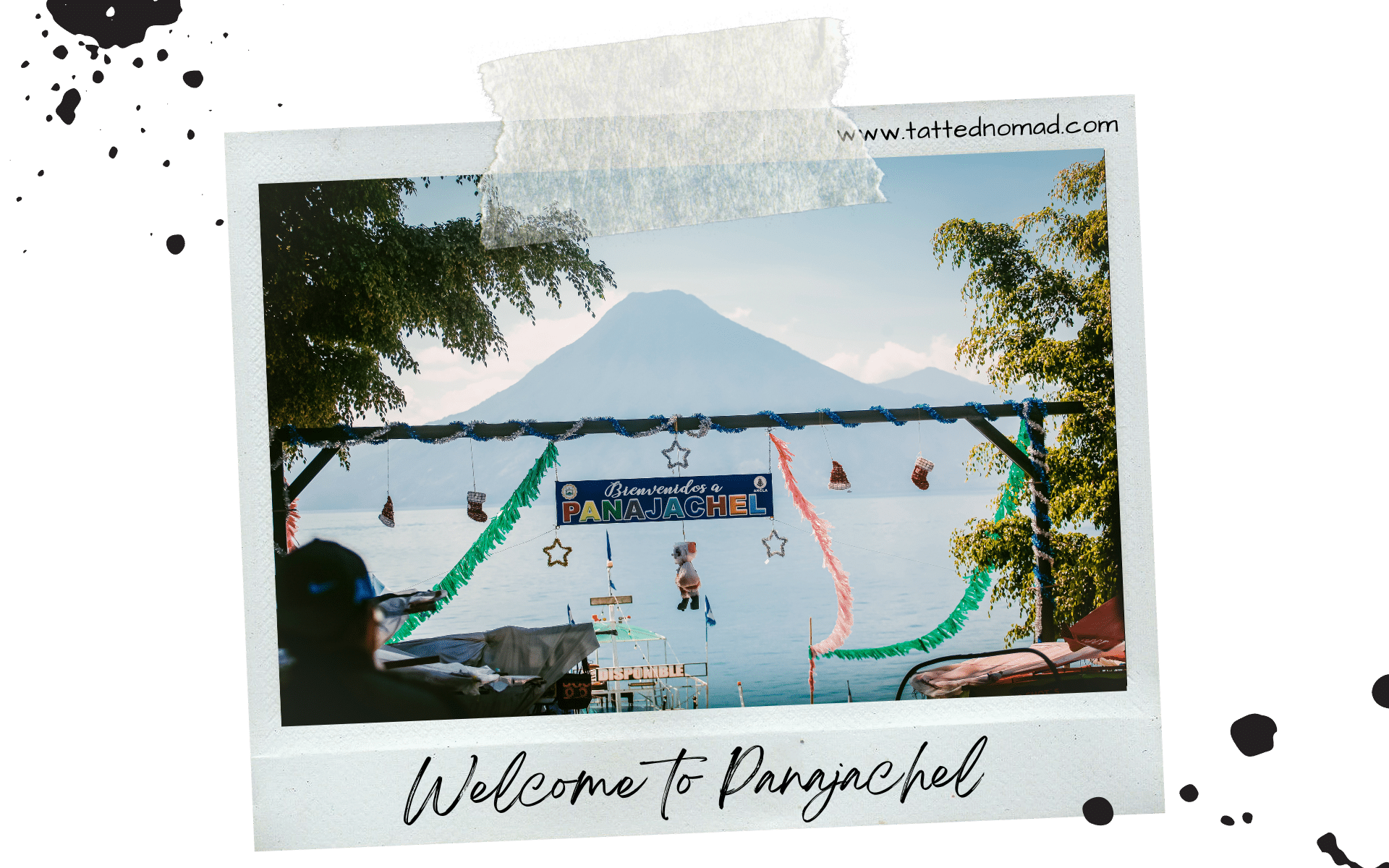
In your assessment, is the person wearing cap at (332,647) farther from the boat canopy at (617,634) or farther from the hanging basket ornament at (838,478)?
the hanging basket ornament at (838,478)

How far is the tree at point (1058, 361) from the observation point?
4.34 metres

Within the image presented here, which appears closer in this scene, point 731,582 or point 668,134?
point 668,134

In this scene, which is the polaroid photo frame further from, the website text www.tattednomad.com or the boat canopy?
the boat canopy

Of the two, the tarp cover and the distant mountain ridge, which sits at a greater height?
the distant mountain ridge

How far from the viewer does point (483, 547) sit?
4.27 meters

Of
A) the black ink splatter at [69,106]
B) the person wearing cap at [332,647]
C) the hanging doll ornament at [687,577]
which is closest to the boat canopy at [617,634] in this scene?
the hanging doll ornament at [687,577]

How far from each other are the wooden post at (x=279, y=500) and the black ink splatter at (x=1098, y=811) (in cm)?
376

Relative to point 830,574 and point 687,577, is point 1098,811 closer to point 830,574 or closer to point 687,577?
point 830,574

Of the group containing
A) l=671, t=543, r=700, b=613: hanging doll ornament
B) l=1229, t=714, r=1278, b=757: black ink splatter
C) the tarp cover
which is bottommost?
l=1229, t=714, r=1278, b=757: black ink splatter

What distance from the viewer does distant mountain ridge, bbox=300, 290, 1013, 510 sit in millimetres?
4270

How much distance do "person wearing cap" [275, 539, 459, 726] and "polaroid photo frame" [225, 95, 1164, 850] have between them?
2.2 inches

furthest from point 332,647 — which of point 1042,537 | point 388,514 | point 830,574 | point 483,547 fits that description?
point 1042,537

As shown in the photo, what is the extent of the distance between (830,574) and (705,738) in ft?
3.02

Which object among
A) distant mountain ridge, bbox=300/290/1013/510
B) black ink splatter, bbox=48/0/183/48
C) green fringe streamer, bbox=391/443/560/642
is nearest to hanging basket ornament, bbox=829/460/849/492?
distant mountain ridge, bbox=300/290/1013/510
